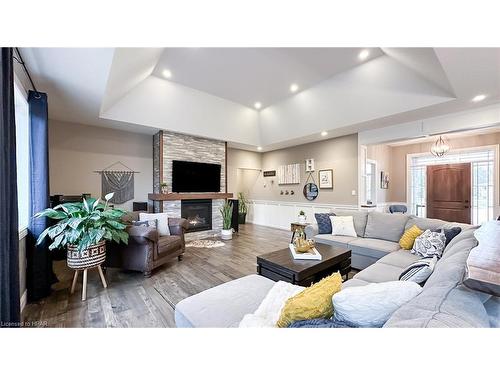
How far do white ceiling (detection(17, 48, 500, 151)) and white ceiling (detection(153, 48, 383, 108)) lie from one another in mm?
18

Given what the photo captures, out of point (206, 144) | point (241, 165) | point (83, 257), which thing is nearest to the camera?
point (83, 257)

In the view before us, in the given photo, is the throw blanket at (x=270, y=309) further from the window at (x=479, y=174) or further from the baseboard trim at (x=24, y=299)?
the window at (x=479, y=174)

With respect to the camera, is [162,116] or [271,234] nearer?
[162,116]

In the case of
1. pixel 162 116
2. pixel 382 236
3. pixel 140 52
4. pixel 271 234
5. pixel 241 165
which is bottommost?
pixel 271 234

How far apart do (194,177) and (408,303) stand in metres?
4.83

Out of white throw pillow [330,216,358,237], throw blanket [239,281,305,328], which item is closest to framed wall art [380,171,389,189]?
white throw pillow [330,216,358,237]

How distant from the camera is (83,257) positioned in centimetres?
227

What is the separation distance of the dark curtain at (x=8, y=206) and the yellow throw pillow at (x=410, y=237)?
13.1 feet

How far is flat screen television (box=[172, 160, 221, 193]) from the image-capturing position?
494 centimetres

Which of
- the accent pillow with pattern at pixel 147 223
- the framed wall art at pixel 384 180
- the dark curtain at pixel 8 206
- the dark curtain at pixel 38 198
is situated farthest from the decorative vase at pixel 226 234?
the framed wall art at pixel 384 180

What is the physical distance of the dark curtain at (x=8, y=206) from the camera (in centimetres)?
138

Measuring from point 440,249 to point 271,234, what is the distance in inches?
148
